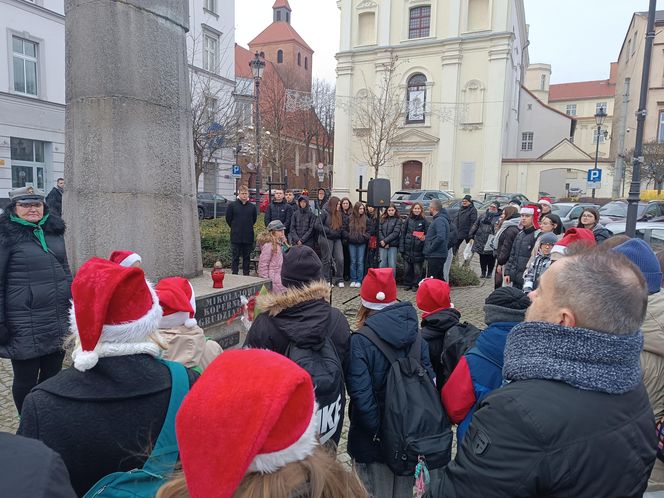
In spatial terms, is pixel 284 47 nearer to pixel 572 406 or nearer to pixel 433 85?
pixel 433 85

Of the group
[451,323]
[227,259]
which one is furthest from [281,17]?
[451,323]

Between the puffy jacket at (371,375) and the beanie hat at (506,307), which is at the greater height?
the beanie hat at (506,307)

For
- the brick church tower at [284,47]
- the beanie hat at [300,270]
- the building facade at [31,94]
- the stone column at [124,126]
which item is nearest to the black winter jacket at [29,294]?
the stone column at [124,126]

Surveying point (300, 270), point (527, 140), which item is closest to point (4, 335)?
point (300, 270)

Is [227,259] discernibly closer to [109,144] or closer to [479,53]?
[109,144]

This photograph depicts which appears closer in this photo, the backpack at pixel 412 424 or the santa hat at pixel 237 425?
the santa hat at pixel 237 425

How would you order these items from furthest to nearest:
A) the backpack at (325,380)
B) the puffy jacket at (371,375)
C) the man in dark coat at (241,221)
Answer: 1. the man in dark coat at (241,221)
2. the puffy jacket at (371,375)
3. the backpack at (325,380)

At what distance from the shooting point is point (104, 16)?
15.6ft

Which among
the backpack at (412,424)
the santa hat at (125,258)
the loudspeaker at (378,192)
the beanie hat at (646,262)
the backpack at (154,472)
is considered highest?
the loudspeaker at (378,192)

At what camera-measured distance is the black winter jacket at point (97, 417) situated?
1553 millimetres

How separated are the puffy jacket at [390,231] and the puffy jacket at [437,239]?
0.87m

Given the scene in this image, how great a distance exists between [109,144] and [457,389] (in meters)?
4.26

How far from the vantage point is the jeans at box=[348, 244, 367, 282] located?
10.3 metres

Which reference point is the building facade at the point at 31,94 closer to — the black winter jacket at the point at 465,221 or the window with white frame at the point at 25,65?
the window with white frame at the point at 25,65
